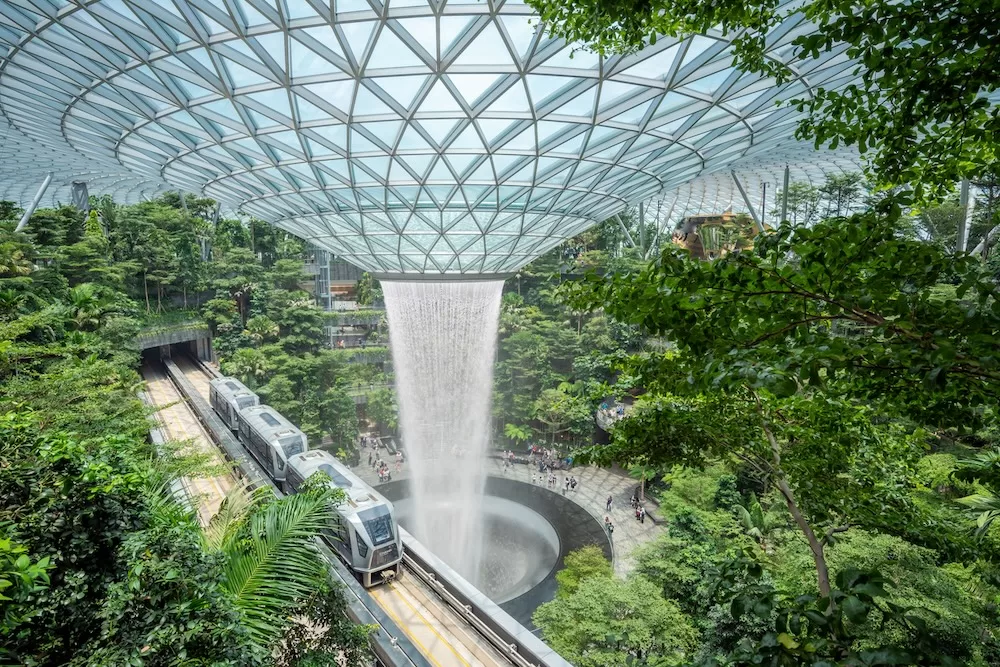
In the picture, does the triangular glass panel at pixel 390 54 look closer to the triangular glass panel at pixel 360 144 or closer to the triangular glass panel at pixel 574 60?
the triangular glass panel at pixel 574 60

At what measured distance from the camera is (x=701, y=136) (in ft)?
70.9

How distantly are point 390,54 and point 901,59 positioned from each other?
14.3 m

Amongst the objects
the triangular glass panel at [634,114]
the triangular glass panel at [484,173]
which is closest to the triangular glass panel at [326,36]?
the triangular glass panel at [484,173]

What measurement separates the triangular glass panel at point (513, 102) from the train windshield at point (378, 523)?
14.7 m

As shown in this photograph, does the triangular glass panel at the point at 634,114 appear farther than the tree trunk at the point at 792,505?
Yes

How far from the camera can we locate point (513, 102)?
16.9m

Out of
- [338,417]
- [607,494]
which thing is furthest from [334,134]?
[607,494]

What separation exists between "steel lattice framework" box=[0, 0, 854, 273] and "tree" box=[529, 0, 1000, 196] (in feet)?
33.6

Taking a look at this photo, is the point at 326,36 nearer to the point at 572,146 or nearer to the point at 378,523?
the point at 572,146

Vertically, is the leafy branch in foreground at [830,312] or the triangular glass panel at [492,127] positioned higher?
the triangular glass panel at [492,127]

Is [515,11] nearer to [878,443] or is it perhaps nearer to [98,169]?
[878,443]

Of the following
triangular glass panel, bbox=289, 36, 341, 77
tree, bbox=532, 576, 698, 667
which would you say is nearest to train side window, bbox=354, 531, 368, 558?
tree, bbox=532, 576, 698, 667

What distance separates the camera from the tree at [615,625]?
14.1 m

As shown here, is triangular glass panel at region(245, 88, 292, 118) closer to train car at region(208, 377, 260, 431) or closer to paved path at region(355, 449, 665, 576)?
train car at region(208, 377, 260, 431)
